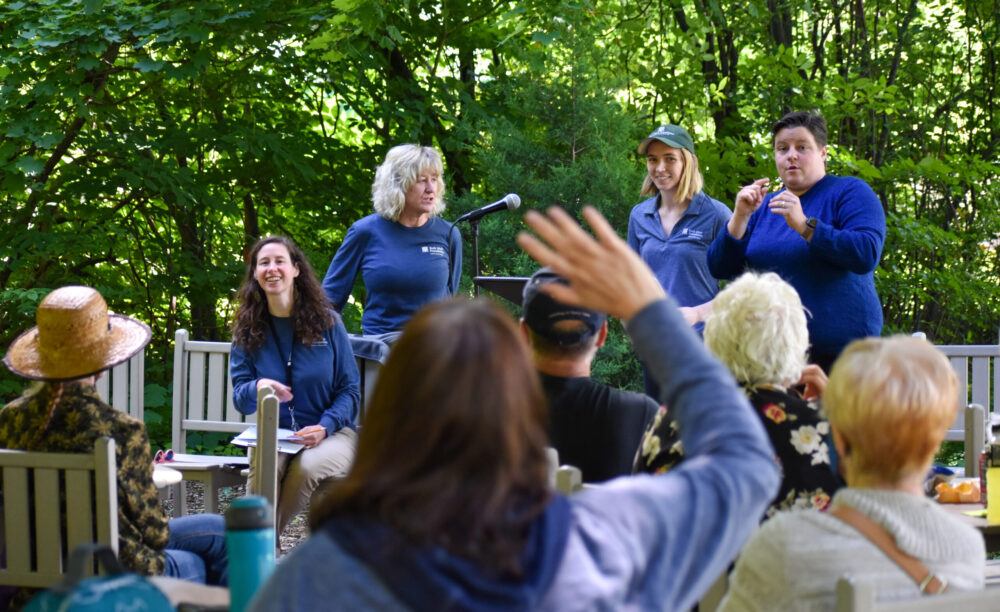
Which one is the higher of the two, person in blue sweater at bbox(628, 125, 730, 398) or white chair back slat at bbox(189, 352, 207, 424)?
person in blue sweater at bbox(628, 125, 730, 398)

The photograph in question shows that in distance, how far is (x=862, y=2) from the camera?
7066mm

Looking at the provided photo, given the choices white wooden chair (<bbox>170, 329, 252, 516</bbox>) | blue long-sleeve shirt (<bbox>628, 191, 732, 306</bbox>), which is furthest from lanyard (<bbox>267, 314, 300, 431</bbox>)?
blue long-sleeve shirt (<bbox>628, 191, 732, 306</bbox>)

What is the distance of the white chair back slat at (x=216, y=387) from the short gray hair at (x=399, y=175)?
1.15 m

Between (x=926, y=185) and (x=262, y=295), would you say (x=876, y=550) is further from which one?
(x=926, y=185)

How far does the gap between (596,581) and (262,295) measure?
3.30 m

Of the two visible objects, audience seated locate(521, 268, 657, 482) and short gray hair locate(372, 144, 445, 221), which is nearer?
audience seated locate(521, 268, 657, 482)

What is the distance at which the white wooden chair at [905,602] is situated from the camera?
1159 millimetres

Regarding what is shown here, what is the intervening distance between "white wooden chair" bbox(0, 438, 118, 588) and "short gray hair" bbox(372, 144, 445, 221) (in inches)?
90.4

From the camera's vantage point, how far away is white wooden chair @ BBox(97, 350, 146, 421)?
191 inches

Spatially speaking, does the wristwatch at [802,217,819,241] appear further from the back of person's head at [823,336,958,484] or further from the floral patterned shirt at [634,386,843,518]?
the back of person's head at [823,336,958,484]

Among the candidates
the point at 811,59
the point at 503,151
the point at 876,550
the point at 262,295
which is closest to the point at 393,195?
the point at 262,295

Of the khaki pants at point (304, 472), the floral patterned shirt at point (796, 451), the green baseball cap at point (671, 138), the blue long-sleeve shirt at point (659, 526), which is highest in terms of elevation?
the green baseball cap at point (671, 138)

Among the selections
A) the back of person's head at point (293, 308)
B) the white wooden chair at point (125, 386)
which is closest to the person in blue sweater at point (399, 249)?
the back of person's head at point (293, 308)

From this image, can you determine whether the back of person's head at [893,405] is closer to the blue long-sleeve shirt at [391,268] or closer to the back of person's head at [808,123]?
the back of person's head at [808,123]
